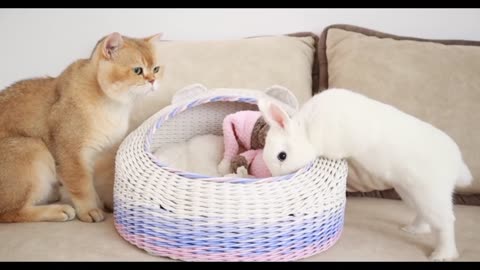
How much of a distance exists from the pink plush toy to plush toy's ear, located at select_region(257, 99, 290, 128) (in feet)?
0.76

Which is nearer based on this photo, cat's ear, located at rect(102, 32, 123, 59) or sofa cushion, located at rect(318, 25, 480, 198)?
cat's ear, located at rect(102, 32, 123, 59)

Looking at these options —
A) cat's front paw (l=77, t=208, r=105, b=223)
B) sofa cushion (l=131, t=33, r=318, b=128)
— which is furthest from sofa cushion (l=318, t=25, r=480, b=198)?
cat's front paw (l=77, t=208, r=105, b=223)

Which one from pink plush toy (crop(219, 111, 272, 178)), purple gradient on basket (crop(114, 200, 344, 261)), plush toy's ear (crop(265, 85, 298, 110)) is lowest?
purple gradient on basket (crop(114, 200, 344, 261))

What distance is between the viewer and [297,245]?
115cm

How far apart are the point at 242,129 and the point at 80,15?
939mm

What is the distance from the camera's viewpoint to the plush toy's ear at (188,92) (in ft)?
4.96

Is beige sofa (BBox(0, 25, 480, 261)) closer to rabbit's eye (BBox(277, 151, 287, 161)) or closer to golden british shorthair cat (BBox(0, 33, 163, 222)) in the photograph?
golden british shorthair cat (BBox(0, 33, 163, 222))

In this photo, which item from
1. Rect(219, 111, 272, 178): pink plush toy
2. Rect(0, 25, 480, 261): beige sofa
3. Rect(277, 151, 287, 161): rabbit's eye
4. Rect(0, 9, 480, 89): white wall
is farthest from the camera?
Rect(0, 9, 480, 89): white wall

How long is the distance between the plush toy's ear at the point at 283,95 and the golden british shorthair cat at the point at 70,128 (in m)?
0.35

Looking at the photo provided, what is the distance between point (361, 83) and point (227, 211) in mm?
771

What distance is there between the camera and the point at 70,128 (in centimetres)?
137

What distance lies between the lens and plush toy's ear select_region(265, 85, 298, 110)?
1.50 m

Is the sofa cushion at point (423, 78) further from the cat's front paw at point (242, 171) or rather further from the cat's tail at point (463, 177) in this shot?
the cat's front paw at point (242, 171)

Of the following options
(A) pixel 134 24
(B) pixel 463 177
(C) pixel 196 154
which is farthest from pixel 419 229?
(A) pixel 134 24
